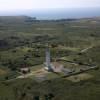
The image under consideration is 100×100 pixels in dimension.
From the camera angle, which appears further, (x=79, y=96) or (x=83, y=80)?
(x=83, y=80)

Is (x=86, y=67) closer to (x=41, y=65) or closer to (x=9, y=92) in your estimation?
(x=41, y=65)

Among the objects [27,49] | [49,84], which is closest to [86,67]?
[49,84]

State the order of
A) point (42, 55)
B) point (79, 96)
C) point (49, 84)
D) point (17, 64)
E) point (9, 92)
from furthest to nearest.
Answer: point (42, 55) < point (17, 64) < point (49, 84) < point (9, 92) < point (79, 96)

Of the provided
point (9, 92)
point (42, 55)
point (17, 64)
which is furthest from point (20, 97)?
point (42, 55)

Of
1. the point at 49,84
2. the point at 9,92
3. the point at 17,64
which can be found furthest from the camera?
the point at 17,64

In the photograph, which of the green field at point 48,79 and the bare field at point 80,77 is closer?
the green field at point 48,79

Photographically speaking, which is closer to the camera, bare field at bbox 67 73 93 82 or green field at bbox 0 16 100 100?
green field at bbox 0 16 100 100

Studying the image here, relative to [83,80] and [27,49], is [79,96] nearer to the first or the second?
[83,80]

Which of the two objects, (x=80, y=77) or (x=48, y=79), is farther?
(x=80, y=77)

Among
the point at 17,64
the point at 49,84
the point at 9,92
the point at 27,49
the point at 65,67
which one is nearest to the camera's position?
the point at 9,92
